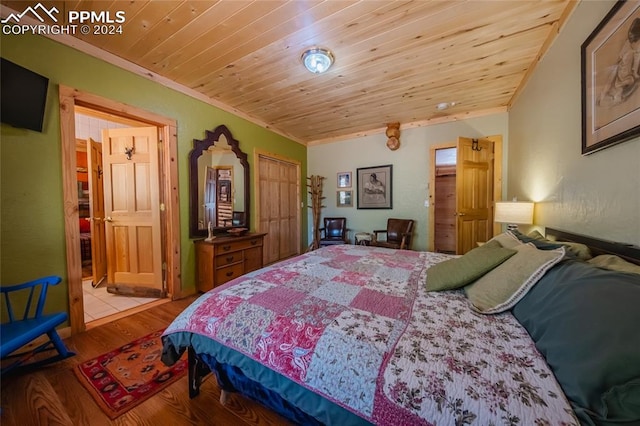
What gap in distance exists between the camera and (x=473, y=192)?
334 cm

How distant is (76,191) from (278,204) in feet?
8.94

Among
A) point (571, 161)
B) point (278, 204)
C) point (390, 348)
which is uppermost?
point (571, 161)

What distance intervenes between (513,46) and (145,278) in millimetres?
4594

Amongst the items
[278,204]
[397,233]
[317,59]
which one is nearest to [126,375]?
[317,59]

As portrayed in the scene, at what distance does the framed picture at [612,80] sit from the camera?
3.47ft

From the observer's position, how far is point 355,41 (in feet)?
6.42

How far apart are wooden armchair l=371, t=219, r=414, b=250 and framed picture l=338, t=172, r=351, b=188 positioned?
1166mm

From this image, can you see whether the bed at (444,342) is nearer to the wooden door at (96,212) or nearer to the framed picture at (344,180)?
the wooden door at (96,212)

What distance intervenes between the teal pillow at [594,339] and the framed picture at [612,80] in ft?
2.75

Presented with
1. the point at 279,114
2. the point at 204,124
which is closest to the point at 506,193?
the point at 279,114

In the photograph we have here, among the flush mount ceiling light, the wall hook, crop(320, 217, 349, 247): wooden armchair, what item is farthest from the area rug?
crop(320, 217, 349, 247): wooden armchair

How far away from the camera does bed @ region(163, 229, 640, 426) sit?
1.98 feet

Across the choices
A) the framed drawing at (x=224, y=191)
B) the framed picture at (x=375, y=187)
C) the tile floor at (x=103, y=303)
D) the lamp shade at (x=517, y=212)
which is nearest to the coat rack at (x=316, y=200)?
the framed picture at (x=375, y=187)

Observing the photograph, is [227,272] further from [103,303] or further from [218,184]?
[103,303]
